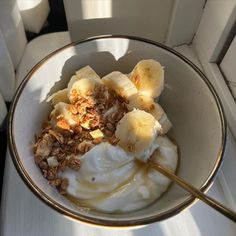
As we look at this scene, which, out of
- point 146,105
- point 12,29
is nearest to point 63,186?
point 146,105

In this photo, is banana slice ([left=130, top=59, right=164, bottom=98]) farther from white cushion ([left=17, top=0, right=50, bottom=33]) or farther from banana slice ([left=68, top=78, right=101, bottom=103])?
white cushion ([left=17, top=0, right=50, bottom=33])

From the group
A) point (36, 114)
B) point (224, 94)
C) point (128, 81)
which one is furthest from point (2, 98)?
point (224, 94)

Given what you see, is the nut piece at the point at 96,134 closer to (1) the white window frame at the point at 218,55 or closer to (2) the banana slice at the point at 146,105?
(2) the banana slice at the point at 146,105

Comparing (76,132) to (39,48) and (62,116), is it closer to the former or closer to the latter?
(62,116)

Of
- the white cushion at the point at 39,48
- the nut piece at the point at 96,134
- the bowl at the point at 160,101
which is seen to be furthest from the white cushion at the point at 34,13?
the nut piece at the point at 96,134

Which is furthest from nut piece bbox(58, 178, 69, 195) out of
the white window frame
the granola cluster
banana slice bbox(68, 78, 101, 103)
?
the white window frame

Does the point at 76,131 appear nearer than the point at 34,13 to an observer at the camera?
Yes
